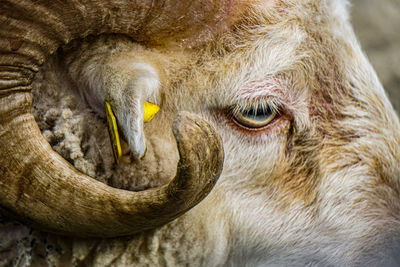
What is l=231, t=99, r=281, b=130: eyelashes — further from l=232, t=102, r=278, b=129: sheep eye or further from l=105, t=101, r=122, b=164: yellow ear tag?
l=105, t=101, r=122, b=164: yellow ear tag

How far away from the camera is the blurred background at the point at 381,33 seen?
6.80 meters

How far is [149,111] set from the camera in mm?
2121

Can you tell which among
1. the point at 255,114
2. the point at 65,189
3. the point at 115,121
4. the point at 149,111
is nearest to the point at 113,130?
the point at 115,121

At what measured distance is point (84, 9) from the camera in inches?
74.4

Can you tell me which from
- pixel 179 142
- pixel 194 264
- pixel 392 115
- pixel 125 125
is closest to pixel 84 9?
pixel 125 125

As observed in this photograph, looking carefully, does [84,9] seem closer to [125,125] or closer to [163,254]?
[125,125]

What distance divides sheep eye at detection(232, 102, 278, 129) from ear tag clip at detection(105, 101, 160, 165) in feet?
1.44

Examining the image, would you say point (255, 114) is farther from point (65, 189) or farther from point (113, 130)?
point (65, 189)

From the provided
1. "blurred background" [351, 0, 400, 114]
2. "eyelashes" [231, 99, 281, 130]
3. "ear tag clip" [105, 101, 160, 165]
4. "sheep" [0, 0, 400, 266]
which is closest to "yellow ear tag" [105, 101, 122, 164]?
"ear tag clip" [105, 101, 160, 165]

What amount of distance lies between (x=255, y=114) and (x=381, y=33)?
574cm

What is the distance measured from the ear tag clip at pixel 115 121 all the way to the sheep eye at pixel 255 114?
44 cm

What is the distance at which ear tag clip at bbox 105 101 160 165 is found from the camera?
202 centimetres

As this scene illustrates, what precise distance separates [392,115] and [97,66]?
64.0 inches

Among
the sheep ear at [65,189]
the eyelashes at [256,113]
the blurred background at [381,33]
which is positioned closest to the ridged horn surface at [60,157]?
the sheep ear at [65,189]
